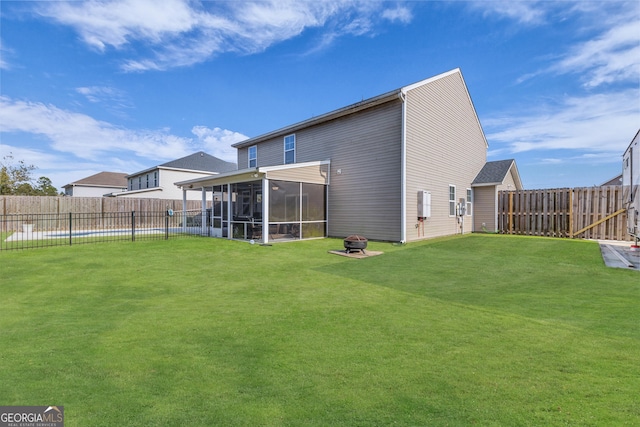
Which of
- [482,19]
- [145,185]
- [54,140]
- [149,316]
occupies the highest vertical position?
[482,19]

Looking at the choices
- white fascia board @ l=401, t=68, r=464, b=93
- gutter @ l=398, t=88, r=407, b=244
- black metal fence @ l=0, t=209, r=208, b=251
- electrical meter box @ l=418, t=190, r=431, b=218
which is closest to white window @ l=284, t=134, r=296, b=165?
black metal fence @ l=0, t=209, r=208, b=251

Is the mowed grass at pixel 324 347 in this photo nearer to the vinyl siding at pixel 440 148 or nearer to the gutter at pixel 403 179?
the gutter at pixel 403 179

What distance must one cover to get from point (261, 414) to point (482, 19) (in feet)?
47.0

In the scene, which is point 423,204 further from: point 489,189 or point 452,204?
point 489,189

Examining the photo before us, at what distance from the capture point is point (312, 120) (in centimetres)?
1548

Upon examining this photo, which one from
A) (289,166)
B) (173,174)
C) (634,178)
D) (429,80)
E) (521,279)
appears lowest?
(521,279)

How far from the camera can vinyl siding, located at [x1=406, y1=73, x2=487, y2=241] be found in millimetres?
12844

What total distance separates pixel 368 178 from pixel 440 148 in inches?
172

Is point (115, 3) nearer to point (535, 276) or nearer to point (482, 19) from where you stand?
point (482, 19)

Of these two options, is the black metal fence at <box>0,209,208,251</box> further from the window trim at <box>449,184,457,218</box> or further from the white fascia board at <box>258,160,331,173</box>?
the window trim at <box>449,184,457,218</box>

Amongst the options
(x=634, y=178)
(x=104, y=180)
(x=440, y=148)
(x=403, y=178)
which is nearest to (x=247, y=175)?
(x=403, y=178)

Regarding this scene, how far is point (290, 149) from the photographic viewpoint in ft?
57.5

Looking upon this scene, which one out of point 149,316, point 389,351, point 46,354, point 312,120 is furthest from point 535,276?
point 312,120

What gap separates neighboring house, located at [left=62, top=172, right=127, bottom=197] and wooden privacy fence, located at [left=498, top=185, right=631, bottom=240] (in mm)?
43119
